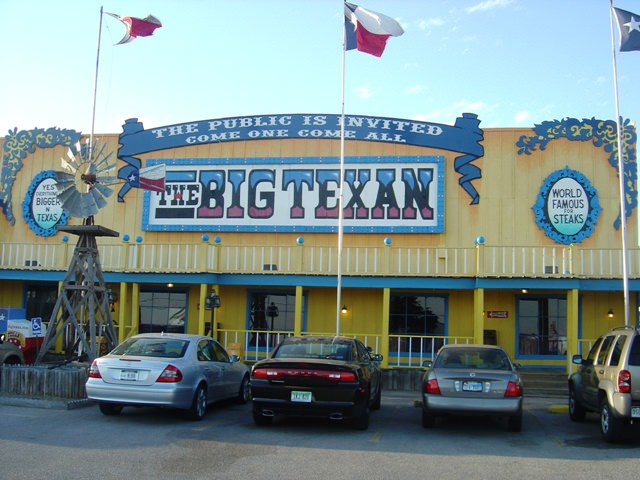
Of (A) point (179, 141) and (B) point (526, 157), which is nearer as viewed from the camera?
(B) point (526, 157)

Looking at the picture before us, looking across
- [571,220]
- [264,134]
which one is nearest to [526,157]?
[571,220]

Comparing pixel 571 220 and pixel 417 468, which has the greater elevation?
pixel 571 220

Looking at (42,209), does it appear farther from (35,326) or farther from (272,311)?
(272,311)

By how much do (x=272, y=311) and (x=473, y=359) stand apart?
9733mm

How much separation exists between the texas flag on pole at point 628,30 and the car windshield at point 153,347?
11493mm

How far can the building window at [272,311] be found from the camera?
19.5 m

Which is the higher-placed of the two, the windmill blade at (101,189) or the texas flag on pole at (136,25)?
the texas flag on pole at (136,25)

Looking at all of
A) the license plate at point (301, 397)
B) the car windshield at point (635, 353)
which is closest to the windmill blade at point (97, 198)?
the license plate at point (301, 397)

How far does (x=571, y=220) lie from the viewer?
61.3 ft

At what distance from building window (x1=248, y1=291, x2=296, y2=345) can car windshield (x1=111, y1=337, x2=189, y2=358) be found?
835cm

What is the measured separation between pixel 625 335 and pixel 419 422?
362 cm

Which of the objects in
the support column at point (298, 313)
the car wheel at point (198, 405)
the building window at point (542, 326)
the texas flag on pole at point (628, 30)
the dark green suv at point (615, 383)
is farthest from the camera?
the building window at point (542, 326)

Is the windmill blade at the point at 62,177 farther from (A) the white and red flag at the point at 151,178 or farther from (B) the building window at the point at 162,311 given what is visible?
(B) the building window at the point at 162,311

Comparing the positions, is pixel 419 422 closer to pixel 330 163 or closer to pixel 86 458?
pixel 86 458
